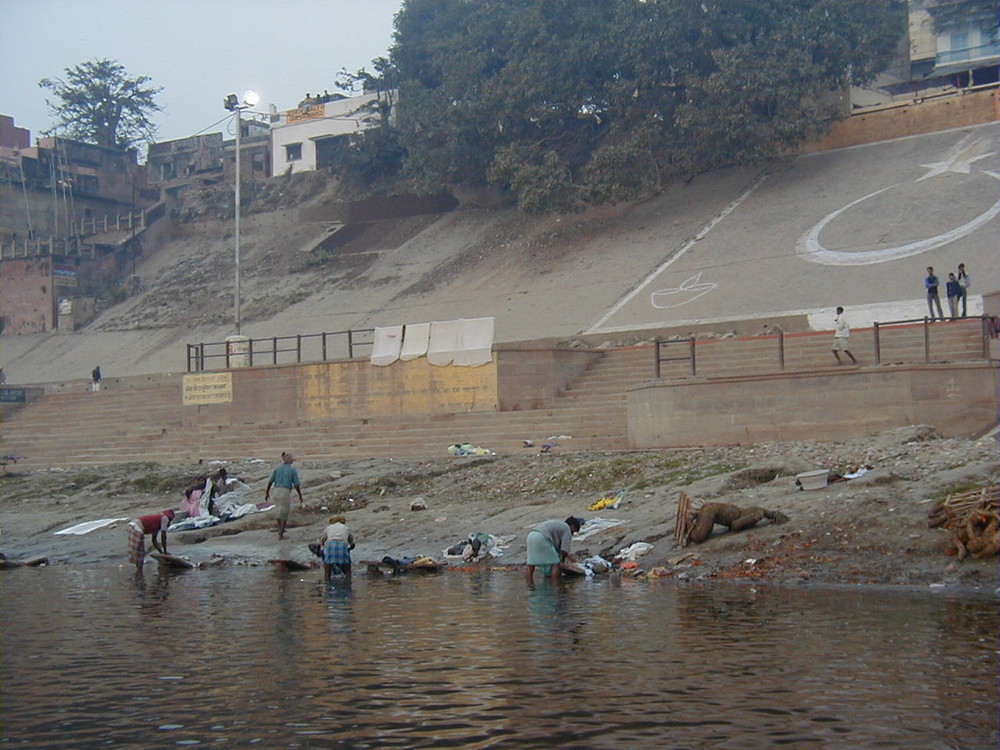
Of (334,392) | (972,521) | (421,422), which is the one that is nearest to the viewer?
(972,521)

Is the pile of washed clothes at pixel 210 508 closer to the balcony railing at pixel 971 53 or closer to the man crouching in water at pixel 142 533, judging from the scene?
the man crouching in water at pixel 142 533

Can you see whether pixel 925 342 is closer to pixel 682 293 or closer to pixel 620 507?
pixel 620 507

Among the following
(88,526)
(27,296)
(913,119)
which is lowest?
(88,526)

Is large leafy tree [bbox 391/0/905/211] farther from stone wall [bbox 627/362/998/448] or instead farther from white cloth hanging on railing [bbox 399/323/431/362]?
stone wall [bbox 627/362/998/448]

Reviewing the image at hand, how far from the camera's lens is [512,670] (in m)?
7.93

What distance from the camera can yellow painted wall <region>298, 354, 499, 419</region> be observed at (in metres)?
24.7

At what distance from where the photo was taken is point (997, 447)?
48.0 ft

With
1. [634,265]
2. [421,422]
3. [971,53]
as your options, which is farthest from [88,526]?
[971,53]

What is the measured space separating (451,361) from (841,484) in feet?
39.6

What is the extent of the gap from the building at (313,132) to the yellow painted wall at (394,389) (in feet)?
108

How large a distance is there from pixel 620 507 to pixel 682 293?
55.9 feet

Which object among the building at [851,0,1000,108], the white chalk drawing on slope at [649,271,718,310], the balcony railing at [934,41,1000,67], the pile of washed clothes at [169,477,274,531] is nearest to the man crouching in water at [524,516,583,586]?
the pile of washed clothes at [169,477,274,531]

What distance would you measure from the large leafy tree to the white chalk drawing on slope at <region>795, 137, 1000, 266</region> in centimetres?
438

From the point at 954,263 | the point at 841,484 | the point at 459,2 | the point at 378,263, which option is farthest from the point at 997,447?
the point at 459,2
